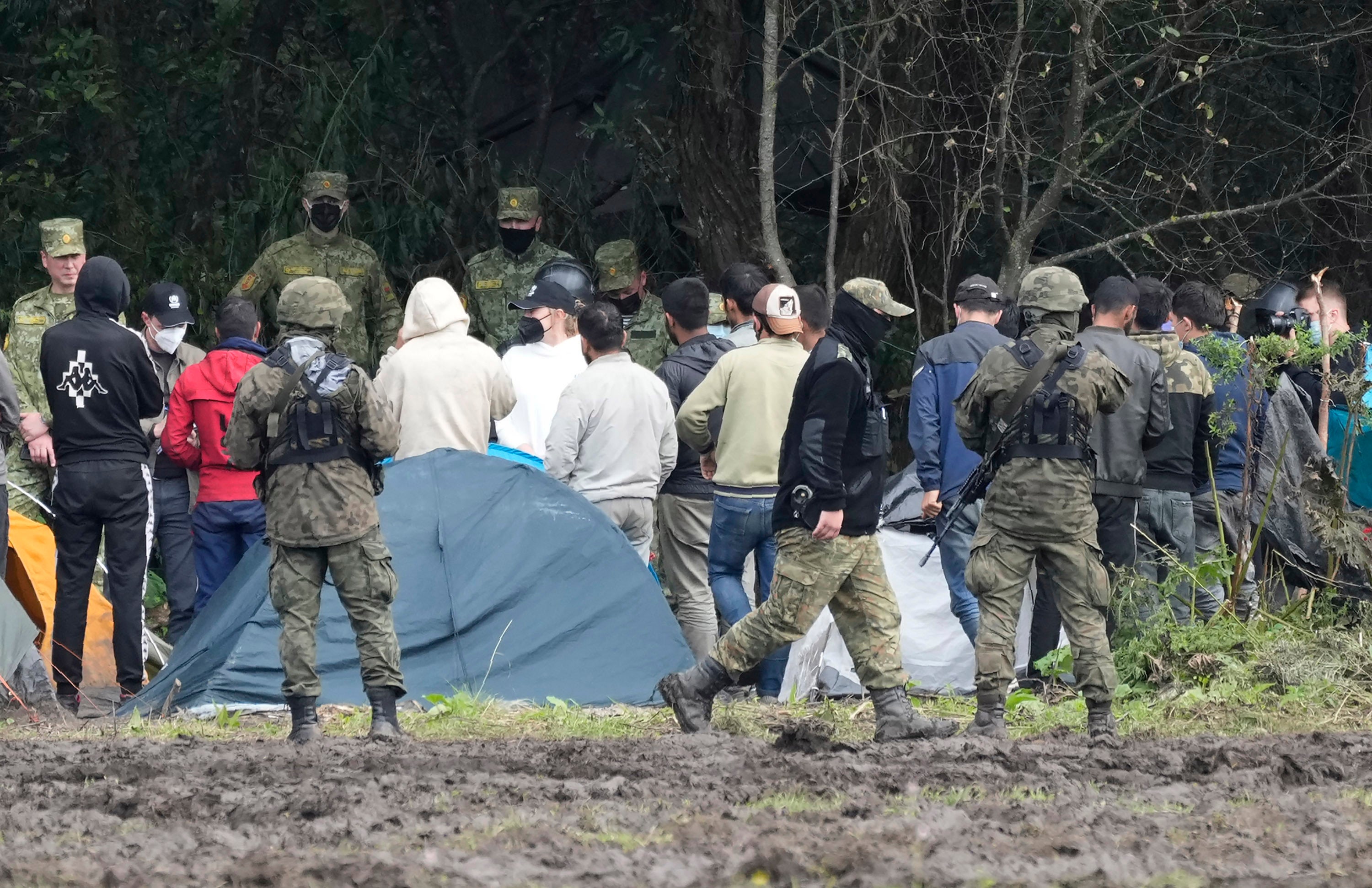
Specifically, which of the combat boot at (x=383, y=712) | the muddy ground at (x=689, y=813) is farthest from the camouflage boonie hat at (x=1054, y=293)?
the combat boot at (x=383, y=712)

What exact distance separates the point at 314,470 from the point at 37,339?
11.6 ft

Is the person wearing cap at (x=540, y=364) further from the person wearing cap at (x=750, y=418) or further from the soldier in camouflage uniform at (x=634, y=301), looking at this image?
the soldier in camouflage uniform at (x=634, y=301)

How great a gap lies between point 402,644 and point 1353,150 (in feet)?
21.3

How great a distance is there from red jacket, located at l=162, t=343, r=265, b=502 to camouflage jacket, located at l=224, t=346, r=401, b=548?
1.83 m

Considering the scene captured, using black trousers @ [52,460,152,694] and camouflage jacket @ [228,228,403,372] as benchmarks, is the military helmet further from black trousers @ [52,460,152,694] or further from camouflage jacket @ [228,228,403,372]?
black trousers @ [52,460,152,694]

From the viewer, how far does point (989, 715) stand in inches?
258

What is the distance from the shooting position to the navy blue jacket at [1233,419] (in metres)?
7.99

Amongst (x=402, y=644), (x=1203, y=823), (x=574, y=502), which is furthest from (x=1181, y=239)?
(x=1203, y=823)

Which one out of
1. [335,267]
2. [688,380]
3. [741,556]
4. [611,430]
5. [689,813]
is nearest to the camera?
[689,813]

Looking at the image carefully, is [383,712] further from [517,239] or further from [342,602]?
[517,239]

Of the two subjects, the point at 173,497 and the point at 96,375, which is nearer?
the point at 96,375

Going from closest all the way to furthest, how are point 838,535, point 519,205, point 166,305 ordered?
point 838,535
point 166,305
point 519,205

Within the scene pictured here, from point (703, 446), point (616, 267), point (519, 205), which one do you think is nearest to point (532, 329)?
point (703, 446)

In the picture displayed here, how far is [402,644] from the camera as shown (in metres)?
7.60
